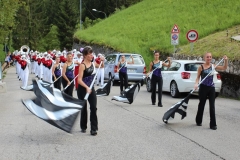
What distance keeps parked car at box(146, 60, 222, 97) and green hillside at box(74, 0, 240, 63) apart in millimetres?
11145

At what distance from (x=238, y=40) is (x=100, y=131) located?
1453 centimetres

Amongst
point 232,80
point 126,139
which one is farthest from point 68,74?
point 232,80

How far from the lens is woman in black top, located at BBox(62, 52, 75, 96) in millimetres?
12409

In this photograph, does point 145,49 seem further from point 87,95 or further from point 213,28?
point 87,95

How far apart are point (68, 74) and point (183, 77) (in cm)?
Result: 505

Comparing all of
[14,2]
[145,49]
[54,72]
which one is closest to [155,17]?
[145,49]

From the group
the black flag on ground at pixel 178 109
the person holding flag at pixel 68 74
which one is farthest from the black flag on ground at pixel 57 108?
the person holding flag at pixel 68 74

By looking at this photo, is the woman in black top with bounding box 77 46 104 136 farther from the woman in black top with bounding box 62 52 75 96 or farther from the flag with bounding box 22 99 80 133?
the woman in black top with bounding box 62 52 75 96

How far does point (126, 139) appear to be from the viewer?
830 centimetres

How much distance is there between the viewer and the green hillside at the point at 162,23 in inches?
1264

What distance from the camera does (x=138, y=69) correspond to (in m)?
22.5

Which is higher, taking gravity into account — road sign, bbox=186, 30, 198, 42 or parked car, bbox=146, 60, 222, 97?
road sign, bbox=186, 30, 198, 42

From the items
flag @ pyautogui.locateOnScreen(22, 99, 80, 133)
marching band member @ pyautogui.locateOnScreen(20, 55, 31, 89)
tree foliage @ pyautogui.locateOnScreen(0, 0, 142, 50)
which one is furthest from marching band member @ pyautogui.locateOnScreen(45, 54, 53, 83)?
Answer: tree foliage @ pyautogui.locateOnScreen(0, 0, 142, 50)

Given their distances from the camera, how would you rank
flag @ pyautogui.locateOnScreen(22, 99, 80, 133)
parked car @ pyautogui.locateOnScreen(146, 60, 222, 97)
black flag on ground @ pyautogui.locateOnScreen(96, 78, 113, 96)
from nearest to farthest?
flag @ pyautogui.locateOnScreen(22, 99, 80, 133) → parked car @ pyautogui.locateOnScreen(146, 60, 222, 97) → black flag on ground @ pyautogui.locateOnScreen(96, 78, 113, 96)
